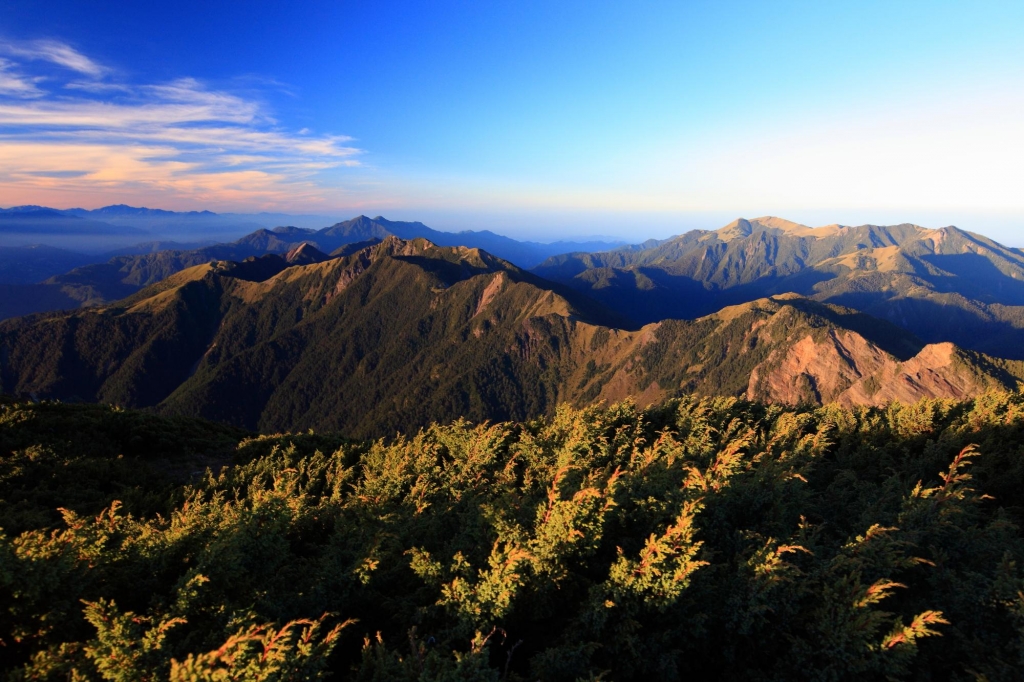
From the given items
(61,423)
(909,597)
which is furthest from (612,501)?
(61,423)

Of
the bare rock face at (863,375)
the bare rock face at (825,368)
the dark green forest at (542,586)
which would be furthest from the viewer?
the bare rock face at (825,368)

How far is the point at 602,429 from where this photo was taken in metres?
27.2

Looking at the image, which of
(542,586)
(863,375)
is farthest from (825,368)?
(542,586)

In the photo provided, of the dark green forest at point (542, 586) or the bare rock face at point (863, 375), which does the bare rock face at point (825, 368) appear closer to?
the bare rock face at point (863, 375)

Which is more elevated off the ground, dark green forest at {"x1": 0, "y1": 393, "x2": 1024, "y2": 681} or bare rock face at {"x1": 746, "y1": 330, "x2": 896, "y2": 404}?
dark green forest at {"x1": 0, "y1": 393, "x2": 1024, "y2": 681}

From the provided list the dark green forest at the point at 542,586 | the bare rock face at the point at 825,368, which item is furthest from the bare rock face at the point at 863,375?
the dark green forest at the point at 542,586

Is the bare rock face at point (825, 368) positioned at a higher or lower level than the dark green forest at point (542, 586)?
lower

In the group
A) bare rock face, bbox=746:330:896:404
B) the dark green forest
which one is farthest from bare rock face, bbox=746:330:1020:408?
the dark green forest

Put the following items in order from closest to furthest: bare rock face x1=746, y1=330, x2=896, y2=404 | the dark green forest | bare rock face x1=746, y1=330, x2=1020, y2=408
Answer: the dark green forest
bare rock face x1=746, y1=330, x2=1020, y2=408
bare rock face x1=746, y1=330, x2=896, y2=404

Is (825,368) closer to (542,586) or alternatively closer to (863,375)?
(863,375)

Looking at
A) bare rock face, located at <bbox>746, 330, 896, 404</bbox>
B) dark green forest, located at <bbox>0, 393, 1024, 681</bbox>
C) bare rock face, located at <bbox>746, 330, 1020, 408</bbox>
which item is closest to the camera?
dark green forest, located at <bbox>0, 393, 1024, 681</bbox>

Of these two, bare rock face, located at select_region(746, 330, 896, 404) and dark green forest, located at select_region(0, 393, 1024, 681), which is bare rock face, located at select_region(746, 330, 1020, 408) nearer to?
bare rock face, located at select_region(746, 330, 896, 404)

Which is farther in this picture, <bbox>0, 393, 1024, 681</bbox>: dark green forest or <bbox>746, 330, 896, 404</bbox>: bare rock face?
<bbox>746, 330, 896, 404</bbox>: bare rock face

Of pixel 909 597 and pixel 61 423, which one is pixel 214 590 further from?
pixel 61 423
